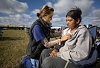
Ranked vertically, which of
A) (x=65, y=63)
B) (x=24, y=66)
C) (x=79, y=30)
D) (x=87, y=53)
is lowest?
(x=24, y=66)

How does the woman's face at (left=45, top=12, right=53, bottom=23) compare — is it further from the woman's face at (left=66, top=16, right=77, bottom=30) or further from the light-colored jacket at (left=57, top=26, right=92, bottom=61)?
the light-colored jacket at (left=57, top=26, right=92, bottom=61)

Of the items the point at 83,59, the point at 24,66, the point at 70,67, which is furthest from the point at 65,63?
the point at 24,66

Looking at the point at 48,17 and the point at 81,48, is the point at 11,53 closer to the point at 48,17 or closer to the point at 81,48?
the point at 48,17

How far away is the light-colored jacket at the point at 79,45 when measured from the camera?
3.19 metres

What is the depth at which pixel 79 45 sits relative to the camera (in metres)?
3.22

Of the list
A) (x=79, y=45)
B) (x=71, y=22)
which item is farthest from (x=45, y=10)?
(x=79, y=45)

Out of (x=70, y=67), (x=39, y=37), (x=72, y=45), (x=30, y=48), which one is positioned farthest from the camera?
(x=30, y=48)

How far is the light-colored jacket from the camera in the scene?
10.5ft

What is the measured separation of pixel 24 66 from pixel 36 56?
408mm

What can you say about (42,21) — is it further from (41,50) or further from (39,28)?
(41,50)

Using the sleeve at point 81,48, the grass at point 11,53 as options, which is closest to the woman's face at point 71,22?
the sleeve at point 81,48

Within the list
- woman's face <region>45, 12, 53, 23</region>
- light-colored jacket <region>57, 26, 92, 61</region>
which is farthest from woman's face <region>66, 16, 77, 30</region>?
woman's face <region>45, 12, 53, 23</region>

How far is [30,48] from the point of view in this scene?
4.05 metres

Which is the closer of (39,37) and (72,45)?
(72,45)
